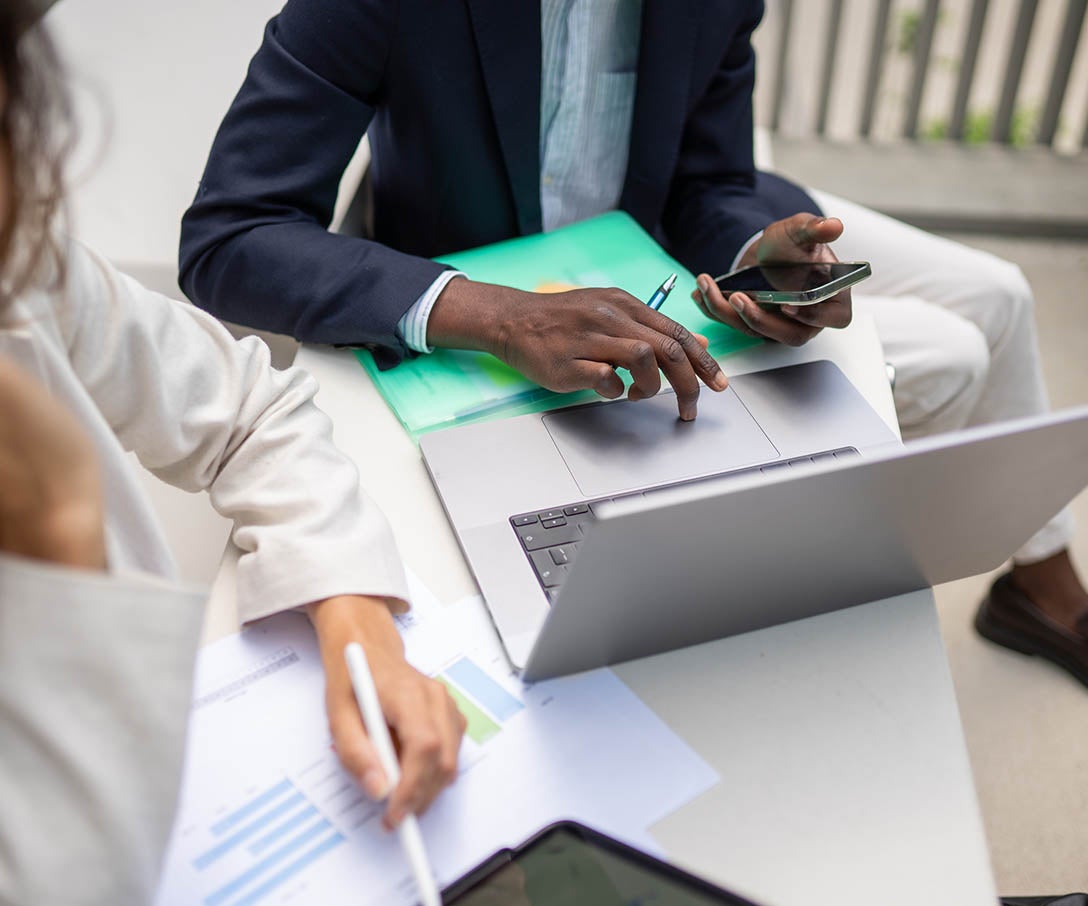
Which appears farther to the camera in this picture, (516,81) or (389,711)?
(516,81)

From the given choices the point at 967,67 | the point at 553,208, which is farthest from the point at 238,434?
the point at 967,67

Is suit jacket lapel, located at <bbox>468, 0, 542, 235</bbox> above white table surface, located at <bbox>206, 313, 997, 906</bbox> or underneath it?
above

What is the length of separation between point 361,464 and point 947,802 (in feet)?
1.61

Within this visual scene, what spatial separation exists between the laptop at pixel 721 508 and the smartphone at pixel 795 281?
0.25ft

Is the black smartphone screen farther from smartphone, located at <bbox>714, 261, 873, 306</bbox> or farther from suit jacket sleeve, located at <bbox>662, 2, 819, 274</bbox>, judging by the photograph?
suit jacket sleeve, located at <bbox>662, 2, 819, 274</bbox>

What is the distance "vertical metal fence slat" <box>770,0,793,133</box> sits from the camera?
7.25ft

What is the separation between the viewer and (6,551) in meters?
0.44

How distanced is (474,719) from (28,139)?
1.35ft

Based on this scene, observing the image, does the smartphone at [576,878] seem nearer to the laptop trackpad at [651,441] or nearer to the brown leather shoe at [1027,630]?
the laptop trackpad at [651,441]

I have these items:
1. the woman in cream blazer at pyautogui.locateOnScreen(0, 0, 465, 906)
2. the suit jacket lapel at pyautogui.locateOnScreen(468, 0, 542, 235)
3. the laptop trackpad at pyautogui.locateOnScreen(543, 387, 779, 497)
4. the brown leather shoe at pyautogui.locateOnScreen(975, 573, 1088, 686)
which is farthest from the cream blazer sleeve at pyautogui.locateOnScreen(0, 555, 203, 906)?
the brown leather shoe at pyautogui.locateOnScreen(975, 573, 1088, 686)

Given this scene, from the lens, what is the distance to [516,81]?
103cm

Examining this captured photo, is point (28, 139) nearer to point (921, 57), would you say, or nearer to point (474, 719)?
point (474, 719)

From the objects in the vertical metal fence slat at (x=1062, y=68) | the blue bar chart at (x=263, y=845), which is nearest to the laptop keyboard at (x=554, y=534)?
the blue bar chart at (x=263, y=845)

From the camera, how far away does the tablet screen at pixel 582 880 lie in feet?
1.62
